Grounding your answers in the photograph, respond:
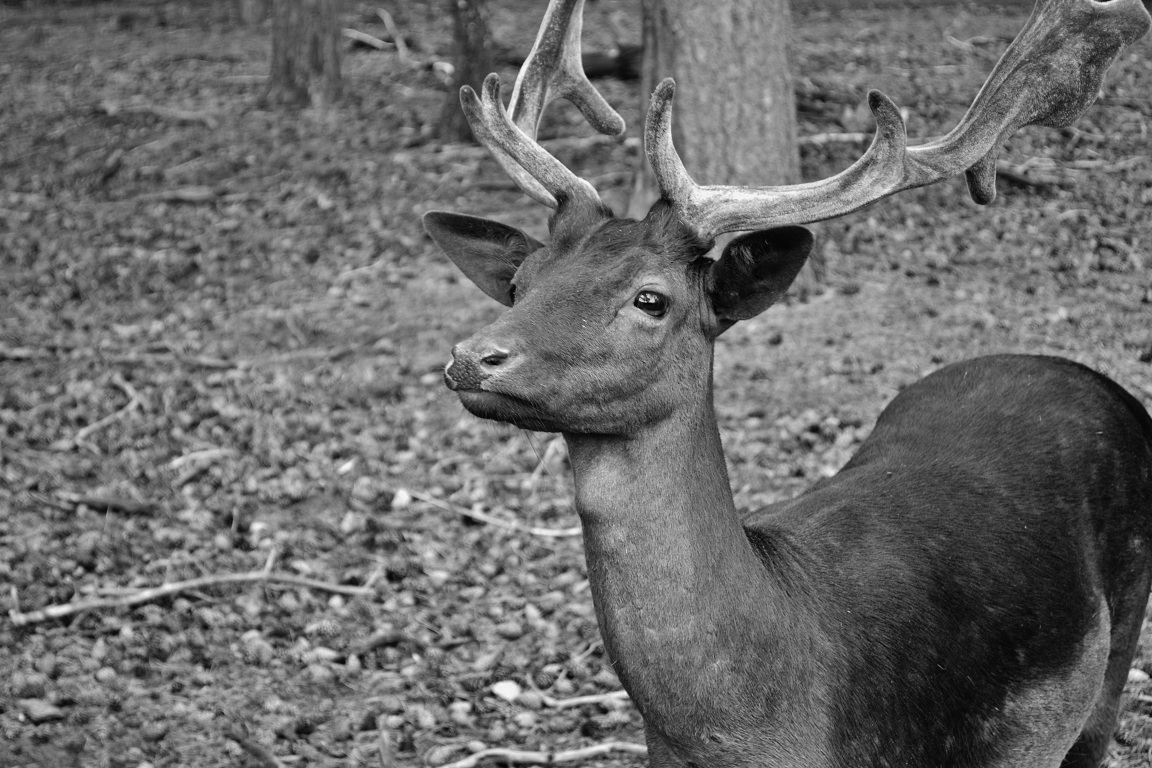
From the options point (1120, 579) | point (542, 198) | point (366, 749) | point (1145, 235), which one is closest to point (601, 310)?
point (542, 198)

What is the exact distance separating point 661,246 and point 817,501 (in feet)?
3.26

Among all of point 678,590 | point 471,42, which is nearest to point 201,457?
point 678,590

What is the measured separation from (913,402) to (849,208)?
1118mm

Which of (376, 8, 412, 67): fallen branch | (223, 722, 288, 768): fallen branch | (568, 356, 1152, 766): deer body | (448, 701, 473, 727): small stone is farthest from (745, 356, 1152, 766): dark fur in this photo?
(376, 8, 412, 67): fallen branch

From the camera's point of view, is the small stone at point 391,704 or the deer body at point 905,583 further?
the small stone at point 391,704

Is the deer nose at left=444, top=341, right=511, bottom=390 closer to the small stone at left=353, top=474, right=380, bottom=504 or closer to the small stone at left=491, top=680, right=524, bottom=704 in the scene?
the small stone at left=491, top=680, right=524, bottom=704

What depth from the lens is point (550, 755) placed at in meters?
4.87

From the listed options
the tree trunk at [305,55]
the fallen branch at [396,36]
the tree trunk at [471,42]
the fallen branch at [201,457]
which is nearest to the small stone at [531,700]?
the fallen branch at [201,457]

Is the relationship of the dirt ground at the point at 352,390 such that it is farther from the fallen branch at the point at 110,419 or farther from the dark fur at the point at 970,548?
the dark fur at the point at 970,548

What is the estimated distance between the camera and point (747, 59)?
819cm

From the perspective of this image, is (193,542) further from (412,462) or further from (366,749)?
(366,749)

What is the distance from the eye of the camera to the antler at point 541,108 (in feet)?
13.1

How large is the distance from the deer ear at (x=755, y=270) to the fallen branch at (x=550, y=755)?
6.09 ft

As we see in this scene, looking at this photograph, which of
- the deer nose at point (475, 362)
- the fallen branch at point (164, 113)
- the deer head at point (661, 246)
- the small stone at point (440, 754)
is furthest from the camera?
the fallen branch at point (164, 113)
